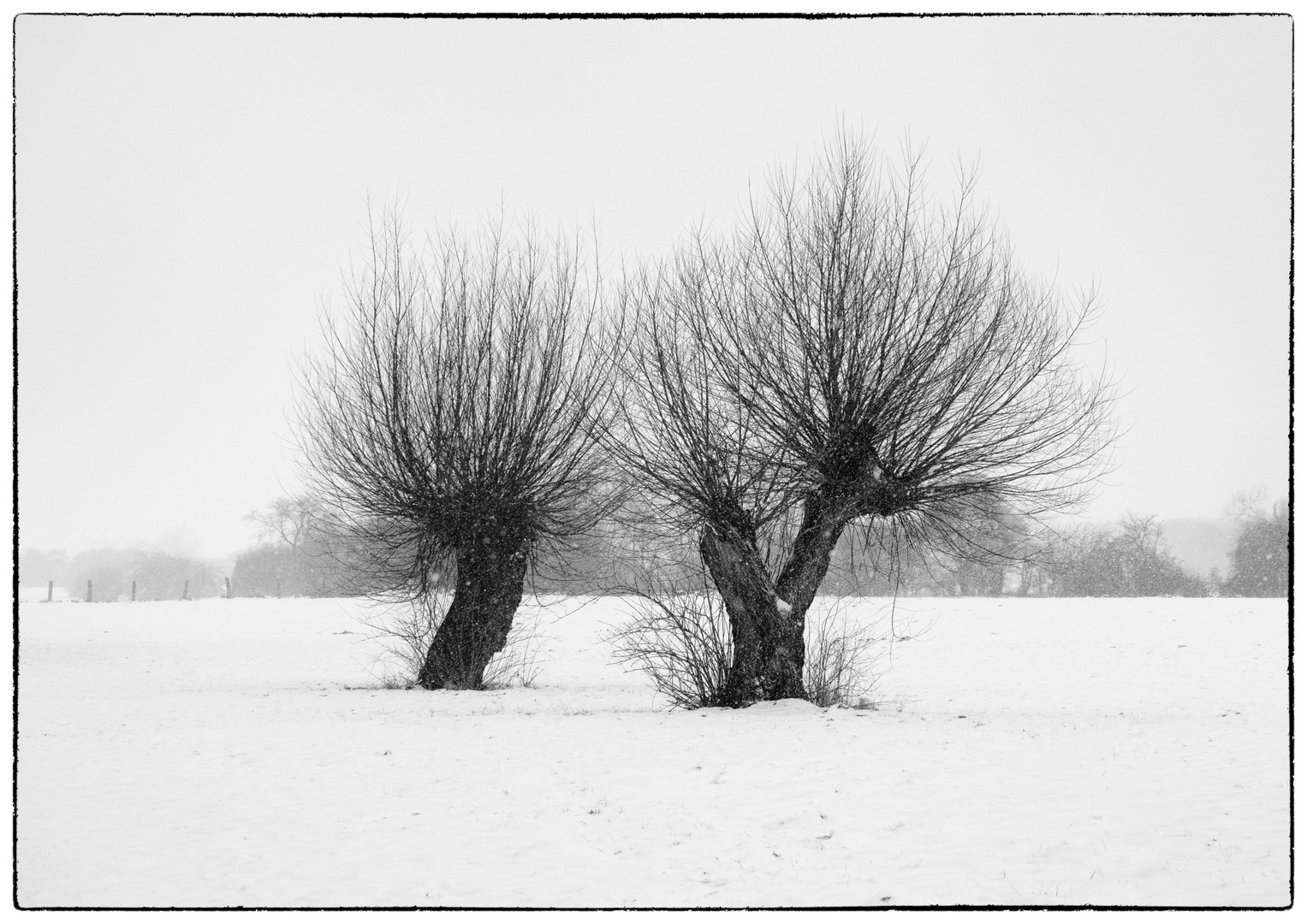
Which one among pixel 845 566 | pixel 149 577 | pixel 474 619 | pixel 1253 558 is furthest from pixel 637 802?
pixel 149 577

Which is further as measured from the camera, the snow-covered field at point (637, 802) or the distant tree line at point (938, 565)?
the distant tree line at point (938, 565)

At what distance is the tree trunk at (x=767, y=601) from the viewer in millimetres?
12023

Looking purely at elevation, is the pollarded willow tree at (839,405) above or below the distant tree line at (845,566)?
above

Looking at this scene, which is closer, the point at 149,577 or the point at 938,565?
the point at 938,565

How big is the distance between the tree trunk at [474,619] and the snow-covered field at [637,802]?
4.23 feet

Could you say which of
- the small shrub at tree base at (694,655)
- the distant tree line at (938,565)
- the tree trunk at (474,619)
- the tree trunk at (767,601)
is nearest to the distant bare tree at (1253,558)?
the distant tree line at (938,565)

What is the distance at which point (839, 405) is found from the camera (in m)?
11.5

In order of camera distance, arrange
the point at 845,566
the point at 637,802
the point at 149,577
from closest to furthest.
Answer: the point at 637,802 → the point at 845,566 → the point at 149,577

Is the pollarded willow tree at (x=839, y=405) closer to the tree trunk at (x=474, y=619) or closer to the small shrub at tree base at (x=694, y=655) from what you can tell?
the small shrub at tree base at (x=694, y=655)

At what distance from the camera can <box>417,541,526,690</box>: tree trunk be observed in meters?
15.3

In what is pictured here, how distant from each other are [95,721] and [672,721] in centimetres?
700

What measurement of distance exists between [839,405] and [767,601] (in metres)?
2.67

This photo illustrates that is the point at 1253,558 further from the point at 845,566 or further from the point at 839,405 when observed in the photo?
the point at 839,405

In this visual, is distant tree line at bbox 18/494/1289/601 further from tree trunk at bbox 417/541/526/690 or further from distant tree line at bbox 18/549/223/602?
tree trunk at bbox 417/541/526/690
